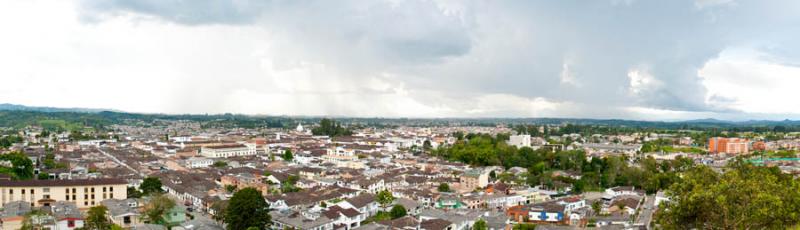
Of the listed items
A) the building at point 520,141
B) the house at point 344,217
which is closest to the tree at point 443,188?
the house at point 344,217

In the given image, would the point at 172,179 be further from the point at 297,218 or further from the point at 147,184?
the point at 297,218

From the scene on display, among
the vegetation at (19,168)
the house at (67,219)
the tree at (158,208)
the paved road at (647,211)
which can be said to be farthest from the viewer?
the vegetation at (19,168)

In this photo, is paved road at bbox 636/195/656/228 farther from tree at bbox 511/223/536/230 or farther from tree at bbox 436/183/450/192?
tree at bbox 436/183/450/192

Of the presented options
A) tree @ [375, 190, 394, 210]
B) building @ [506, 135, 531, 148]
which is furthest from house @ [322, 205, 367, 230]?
building @ [506, 135, 531, 148]

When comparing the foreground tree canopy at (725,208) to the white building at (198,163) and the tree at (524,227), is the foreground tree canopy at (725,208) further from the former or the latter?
the white building at (198,163)

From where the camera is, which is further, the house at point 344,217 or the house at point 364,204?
the house at point 364,204

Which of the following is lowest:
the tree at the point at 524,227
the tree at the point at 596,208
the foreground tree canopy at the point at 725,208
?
the tree at the point at 524,227

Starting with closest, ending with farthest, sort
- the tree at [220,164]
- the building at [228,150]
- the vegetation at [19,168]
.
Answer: the vegetation at [19,168]
the tree at [220,164]
the building at [228,150]
